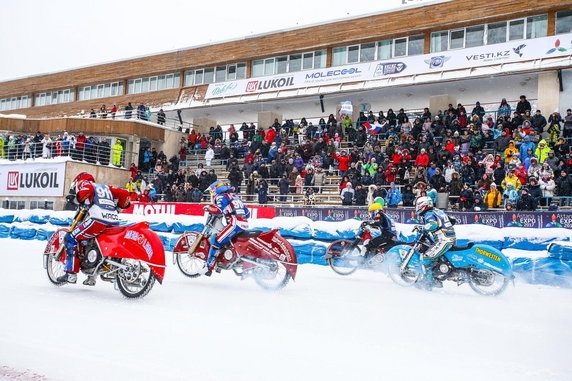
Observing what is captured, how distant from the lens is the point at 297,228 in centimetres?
1360

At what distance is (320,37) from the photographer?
99.1 feet

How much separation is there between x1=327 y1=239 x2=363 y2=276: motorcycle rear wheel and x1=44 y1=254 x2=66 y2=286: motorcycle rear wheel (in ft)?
18.1

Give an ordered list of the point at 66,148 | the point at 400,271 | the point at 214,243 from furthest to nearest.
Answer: the point at 66,148 → the point at 400,271 → the point at 214,243

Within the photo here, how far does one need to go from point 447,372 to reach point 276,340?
63.3 inches

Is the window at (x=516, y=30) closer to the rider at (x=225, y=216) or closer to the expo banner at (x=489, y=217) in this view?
the expo banner at (x=489, y=217)

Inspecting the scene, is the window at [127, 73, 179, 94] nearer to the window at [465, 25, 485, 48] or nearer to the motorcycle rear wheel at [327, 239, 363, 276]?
the window at [465, 25, 485, 48]

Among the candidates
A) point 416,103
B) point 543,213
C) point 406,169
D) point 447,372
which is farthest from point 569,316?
point 416,103

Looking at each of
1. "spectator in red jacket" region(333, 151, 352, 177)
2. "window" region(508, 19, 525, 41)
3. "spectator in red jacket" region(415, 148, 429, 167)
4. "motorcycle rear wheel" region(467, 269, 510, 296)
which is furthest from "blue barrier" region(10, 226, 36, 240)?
"window" region(508, 19, 525, 41)

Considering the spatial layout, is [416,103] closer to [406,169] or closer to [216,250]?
[406,169]

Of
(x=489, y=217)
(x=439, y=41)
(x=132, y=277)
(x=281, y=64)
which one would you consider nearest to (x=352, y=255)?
(x=489, y=217)

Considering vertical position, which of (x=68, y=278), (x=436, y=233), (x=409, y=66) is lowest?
(x=68, y=278)

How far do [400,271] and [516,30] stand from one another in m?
17.8

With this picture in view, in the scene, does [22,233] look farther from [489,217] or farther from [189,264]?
[489,217]

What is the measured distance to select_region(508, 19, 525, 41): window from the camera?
23375 mm
